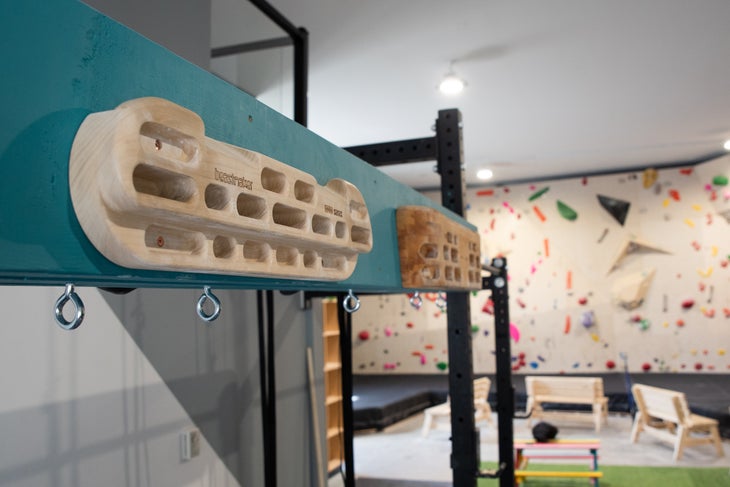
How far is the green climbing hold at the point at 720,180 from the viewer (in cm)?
739

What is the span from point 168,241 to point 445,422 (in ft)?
22.6

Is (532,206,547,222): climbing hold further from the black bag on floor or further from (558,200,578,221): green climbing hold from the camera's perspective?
the black bag on floor

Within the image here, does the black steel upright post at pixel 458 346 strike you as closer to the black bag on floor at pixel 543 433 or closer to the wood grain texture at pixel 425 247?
the wood grain texture at pixel 425 247

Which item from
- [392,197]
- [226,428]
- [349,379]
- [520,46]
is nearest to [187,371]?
[226,428]

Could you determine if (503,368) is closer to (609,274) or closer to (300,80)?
(300,80)

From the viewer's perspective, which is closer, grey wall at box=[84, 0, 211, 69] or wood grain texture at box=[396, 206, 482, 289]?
wood grain texture at box=[396, 206, 482, 289]

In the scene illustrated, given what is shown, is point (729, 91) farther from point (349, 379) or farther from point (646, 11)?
point (349, 379)

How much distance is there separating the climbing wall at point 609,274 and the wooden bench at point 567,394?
1833 mm

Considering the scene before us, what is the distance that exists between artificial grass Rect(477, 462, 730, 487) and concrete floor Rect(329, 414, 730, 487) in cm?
18

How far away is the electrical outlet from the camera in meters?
2.14

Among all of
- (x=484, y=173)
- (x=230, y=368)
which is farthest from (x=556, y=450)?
(x=484, y=173)

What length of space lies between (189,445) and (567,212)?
7083 millimetres

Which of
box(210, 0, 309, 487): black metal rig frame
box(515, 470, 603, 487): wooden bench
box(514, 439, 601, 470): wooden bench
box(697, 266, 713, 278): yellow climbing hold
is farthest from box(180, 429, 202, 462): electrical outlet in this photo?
box(697, 266, 713, 278): yellow climbing hold

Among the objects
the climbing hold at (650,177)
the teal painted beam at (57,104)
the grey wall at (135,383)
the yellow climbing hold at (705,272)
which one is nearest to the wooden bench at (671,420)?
the yellow climbing hold at (705,272)
